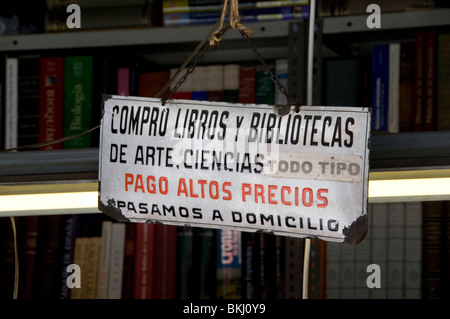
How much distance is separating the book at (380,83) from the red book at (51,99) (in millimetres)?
880

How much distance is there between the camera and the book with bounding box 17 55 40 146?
7.87 ft

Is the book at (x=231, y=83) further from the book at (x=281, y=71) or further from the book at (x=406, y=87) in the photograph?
the book at (x=406, y=87)

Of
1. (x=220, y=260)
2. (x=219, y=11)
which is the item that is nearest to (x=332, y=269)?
(x=220, y=260)

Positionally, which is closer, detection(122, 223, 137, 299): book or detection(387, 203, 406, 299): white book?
detection(387, 203, 406, 299): white book

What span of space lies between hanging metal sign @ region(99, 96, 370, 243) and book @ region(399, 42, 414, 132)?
95 cm

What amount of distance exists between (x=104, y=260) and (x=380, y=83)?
2.98 feet

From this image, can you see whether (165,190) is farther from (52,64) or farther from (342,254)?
(52,64)

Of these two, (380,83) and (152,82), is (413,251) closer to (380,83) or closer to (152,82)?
(380,83)

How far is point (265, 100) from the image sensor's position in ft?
7.52

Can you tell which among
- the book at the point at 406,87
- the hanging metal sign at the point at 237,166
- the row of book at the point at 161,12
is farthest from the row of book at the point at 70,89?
the hanging metal sign at the point at 237,166

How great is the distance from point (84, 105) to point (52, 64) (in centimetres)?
16

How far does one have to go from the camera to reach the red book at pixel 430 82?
2127 millimetres

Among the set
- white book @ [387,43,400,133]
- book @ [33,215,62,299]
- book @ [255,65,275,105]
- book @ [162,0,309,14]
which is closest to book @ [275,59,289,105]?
book @ [255,65,275,105]

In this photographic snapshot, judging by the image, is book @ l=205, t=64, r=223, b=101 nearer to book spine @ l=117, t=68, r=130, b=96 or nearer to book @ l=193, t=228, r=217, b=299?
book spine @ l=117, t=68, r=130, b=96
